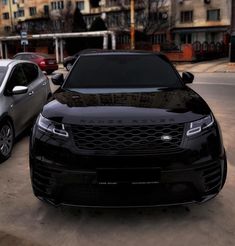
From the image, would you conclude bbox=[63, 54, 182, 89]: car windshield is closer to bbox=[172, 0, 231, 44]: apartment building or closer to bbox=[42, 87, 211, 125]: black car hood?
bbox=[42, 87, 211, 125]: black car hood

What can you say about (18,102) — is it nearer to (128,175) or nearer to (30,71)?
(30,71)

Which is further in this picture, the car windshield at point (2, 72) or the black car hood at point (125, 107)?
the car windshield at point (2, 72)

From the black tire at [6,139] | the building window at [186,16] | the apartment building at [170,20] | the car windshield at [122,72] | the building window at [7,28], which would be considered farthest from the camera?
the building window at [7,28]

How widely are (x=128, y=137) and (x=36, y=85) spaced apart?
183 inches

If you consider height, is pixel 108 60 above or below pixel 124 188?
above

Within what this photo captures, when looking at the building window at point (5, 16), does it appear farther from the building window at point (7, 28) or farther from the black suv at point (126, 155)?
the black suv at point (126, 155)

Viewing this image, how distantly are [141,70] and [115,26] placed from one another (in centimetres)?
4872

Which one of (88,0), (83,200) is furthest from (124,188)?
(88,0)

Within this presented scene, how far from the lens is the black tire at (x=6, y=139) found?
590 cm

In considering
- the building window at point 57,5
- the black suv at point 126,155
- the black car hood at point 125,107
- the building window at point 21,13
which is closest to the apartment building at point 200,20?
the building window at point 57,5

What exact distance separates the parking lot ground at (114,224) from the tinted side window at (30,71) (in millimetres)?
3352

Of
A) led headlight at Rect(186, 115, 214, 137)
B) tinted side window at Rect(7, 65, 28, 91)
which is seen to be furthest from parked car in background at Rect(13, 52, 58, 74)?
led headlight at Rect(186, 115, 214, 137)

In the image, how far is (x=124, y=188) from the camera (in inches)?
140

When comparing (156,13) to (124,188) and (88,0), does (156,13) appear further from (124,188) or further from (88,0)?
(124,188)
